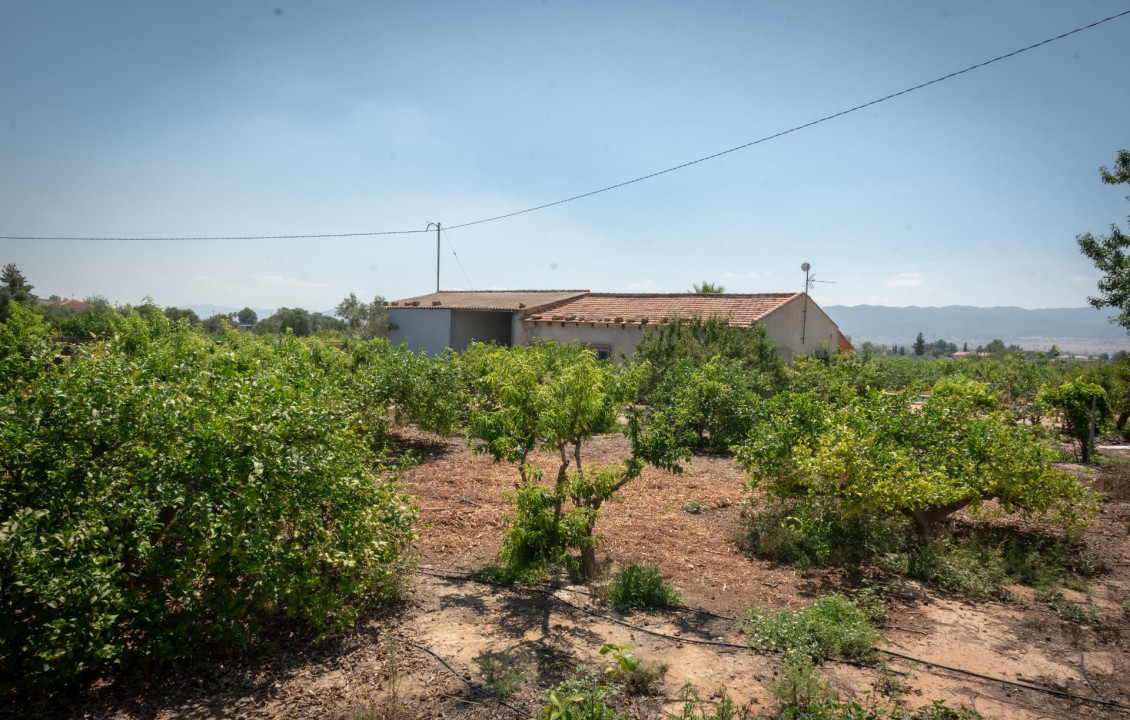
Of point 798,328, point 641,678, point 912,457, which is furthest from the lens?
point 798,328

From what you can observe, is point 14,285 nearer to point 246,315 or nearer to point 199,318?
point 199,318

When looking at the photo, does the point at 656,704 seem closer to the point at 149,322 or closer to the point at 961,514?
the point at 961,514

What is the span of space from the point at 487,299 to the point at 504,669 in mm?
27509

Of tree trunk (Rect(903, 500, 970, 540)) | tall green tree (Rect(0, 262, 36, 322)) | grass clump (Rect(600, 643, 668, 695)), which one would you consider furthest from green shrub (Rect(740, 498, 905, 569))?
tall green tree (Rect(0, 262, 36, 322))

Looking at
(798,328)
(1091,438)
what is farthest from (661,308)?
(1091,438)

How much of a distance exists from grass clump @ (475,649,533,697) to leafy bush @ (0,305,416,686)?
111cm

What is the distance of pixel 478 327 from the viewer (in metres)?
29.8

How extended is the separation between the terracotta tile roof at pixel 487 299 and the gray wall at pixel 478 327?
23.5 inches

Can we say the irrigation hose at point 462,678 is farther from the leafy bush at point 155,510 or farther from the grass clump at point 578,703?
the leafy bush at point 155,510

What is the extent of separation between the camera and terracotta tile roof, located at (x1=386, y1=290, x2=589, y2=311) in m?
28.0

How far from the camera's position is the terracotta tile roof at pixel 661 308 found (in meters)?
22.6

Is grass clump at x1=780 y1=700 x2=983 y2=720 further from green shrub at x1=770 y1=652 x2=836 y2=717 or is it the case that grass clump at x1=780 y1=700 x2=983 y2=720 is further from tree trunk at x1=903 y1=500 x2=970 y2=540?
tree trunk at x1=903 y1=500 x2=970 y2=540

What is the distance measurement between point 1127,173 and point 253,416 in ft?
48.0

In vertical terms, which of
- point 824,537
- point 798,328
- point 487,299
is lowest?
point 824,537
